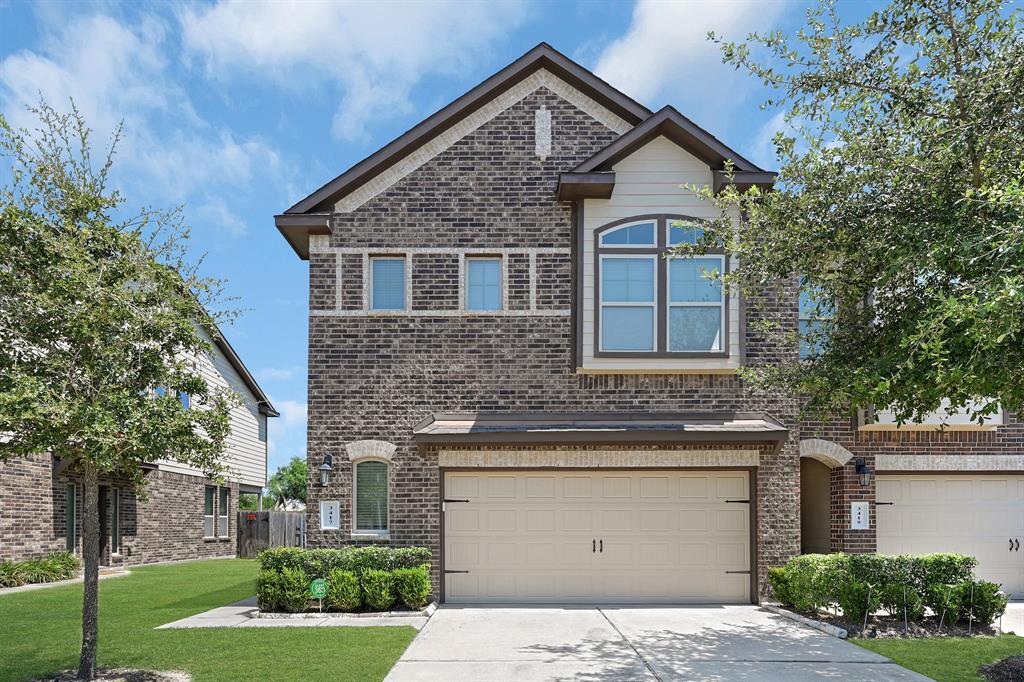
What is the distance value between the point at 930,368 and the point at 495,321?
7.50 meters

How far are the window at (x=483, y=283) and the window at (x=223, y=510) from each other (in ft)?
61.4

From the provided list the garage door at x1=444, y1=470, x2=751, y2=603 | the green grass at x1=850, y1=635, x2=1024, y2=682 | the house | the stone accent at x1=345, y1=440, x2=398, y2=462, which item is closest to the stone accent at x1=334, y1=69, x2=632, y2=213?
the house

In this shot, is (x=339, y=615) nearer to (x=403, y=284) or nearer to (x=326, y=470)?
(x=326, y=470)

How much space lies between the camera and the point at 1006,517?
15594mm

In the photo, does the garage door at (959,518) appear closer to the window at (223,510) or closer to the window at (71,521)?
the window at (71,521)

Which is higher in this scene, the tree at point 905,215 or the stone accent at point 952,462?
the tree at point 905,215

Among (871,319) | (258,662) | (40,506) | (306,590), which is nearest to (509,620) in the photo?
(306,590)

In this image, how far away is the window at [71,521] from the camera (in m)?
20.6

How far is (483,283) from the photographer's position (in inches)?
573

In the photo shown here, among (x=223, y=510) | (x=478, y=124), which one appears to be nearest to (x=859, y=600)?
(x=478, y=124)

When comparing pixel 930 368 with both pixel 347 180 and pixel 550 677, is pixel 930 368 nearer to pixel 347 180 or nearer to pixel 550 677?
pixel 550 677

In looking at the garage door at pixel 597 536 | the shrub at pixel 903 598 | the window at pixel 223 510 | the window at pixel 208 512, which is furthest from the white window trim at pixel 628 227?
the window at pixel 223 510

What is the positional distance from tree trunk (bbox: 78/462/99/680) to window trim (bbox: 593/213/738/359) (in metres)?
7.73

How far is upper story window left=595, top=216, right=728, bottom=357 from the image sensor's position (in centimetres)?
1406
